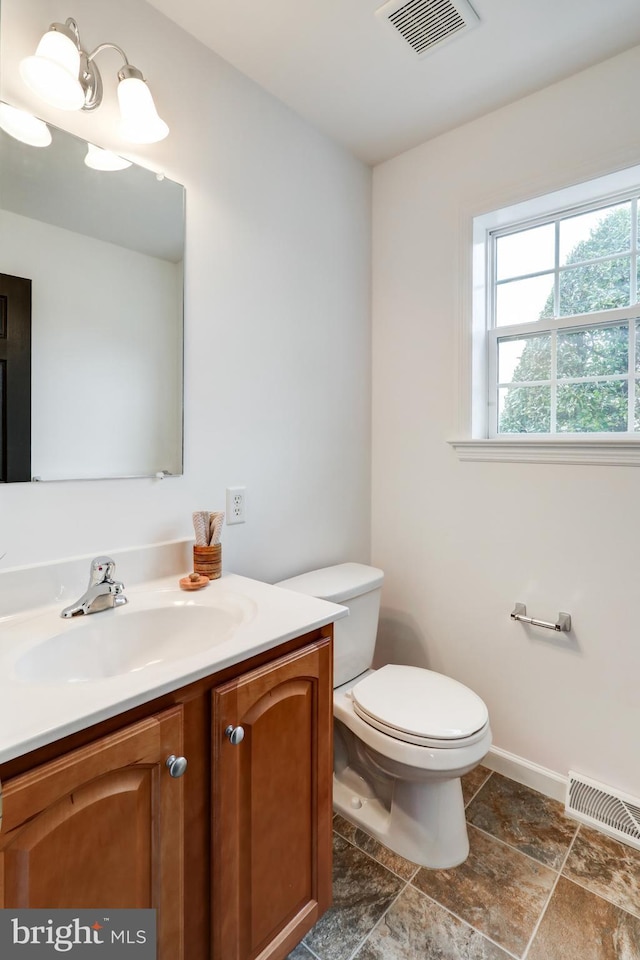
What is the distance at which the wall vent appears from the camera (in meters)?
1.49

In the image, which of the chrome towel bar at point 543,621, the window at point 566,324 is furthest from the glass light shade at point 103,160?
the chrome towel bar at point 543,621

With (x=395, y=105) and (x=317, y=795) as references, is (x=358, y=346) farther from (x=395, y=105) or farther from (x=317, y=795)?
(x=317, y=795)

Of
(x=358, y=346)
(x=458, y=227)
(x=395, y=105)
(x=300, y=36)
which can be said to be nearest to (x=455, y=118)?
(x=395, y=105)

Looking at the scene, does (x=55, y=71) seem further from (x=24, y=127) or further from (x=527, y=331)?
(x=527, y=331)

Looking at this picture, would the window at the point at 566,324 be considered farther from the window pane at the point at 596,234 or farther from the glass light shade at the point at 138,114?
the glass light shade at the point at 138,114

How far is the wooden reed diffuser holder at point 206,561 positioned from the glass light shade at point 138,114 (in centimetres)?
111

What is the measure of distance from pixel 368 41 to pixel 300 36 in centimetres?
21

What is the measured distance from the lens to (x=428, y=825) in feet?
4.63

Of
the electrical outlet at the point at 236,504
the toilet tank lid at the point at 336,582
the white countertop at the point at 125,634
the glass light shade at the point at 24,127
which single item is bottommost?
the toilet tank lid at the point at 336,582

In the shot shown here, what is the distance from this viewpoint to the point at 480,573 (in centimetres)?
185

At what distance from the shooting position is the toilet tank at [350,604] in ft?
5.29

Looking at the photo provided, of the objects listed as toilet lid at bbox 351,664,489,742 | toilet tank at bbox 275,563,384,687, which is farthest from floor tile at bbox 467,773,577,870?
toilet tank at bbox 275,563,384,687

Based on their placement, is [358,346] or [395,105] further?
[358,346]

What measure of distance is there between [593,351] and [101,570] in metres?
1.72
